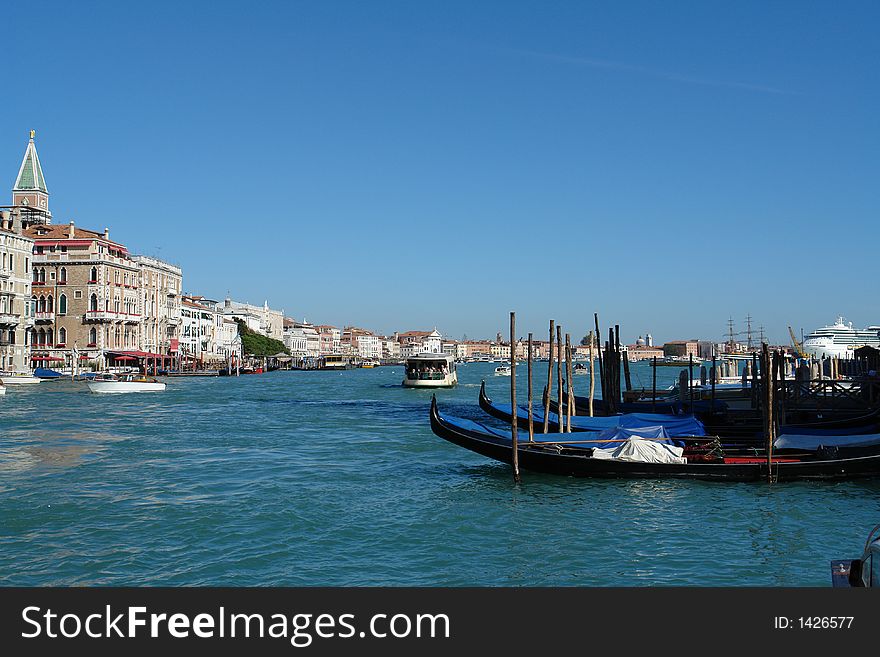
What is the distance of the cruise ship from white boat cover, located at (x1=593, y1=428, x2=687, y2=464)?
4352 centimetres

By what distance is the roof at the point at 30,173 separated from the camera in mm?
51500

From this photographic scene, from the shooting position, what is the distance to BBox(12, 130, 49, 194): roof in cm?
5150

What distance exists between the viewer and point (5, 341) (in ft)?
124

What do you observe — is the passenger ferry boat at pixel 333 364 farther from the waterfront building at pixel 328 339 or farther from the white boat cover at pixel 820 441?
the white boat cover at pixel 820 441

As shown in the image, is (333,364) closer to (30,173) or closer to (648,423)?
(30,173)

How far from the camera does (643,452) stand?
35.8 feet

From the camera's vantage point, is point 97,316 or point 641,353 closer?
point 97,316

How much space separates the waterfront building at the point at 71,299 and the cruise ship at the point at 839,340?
41.9 metres

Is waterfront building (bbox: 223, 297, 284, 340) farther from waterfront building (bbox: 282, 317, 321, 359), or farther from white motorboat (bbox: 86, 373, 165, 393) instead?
white motorboat (bbox: 86, 373, 165, 393)

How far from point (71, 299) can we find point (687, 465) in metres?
40.2

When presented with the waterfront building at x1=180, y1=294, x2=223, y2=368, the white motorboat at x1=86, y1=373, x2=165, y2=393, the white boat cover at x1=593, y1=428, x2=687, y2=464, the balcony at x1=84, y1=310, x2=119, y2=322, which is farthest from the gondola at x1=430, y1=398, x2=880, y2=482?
the waterfront building at x1=180, y1=294, x2=223, y2=368

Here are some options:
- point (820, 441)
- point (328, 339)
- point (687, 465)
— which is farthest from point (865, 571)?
point (328, 339)
